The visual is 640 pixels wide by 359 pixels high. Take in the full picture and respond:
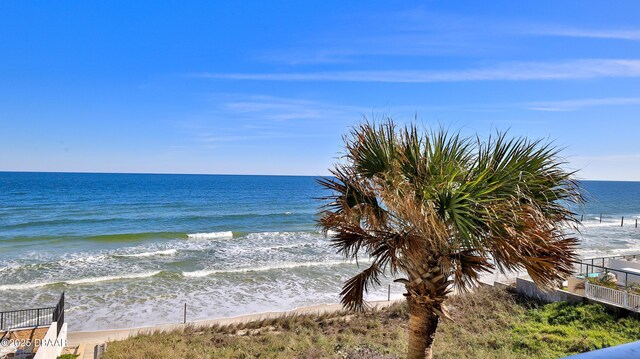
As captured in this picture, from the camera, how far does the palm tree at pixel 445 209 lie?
15.0ft

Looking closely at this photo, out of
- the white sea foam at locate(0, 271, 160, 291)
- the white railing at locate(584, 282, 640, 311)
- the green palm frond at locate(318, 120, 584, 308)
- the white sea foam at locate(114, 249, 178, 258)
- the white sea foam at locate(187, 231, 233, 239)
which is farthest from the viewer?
the white sea foam at locate(187, 231, 233, 239)

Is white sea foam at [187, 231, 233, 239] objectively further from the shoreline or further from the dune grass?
the dune grass

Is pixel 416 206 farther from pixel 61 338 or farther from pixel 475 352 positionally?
pixel 61 338

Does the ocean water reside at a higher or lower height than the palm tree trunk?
lower

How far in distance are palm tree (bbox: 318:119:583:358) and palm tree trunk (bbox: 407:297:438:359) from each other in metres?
0.01

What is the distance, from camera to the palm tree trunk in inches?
205

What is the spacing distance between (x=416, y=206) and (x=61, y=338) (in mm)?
10874

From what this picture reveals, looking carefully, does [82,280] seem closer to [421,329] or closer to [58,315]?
[58,315]

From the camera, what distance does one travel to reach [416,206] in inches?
178

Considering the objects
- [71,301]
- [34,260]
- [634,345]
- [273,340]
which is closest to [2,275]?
[34,260]

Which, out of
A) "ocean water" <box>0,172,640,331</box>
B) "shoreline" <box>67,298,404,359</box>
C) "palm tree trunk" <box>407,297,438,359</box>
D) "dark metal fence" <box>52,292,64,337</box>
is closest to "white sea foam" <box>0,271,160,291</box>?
"ocean water" <box>0,172,640,331</box>

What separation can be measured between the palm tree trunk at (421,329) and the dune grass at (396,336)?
5.55m

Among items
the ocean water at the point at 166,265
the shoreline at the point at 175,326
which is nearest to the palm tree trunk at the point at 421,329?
the ocean water at the point at 166,265

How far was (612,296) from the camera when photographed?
42.7 feet
